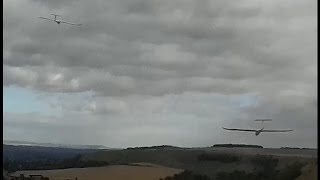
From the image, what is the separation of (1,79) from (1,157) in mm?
165

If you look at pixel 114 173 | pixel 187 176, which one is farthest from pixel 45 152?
pixel 187 176

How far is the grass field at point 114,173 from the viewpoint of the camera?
167 cm

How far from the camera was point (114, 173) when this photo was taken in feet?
6.01

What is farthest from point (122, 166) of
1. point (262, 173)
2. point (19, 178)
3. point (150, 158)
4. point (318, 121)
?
point (318, 121)

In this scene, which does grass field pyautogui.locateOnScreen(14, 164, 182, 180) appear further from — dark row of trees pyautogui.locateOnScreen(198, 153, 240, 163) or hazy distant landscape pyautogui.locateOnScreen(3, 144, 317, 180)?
dark row of trees pyautogui.locateOnScreen(198, 153, 240, 163)

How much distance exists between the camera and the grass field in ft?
5.46

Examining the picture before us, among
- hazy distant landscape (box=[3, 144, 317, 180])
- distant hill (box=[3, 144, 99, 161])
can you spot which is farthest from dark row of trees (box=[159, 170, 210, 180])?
distant hill (box=[3, 144, 99, 161])

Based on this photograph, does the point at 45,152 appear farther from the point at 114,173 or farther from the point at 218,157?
the point at 218,157

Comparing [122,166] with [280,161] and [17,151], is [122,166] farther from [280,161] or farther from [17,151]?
[280,161]

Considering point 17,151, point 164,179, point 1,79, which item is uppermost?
point 1,79

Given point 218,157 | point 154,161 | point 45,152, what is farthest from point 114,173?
point 218,157

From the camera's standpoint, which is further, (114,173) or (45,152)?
(114,173)

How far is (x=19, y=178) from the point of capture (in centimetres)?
154

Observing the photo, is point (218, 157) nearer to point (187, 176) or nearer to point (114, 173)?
point (187, 176)
